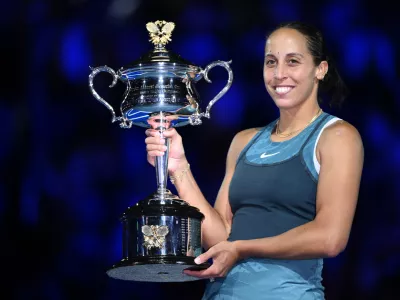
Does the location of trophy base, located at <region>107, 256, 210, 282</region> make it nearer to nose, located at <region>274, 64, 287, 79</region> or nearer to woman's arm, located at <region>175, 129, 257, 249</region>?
woman's arm, located at <region>175, 129, 257, 249</region>

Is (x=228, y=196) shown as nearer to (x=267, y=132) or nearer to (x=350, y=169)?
(x=267, y=132)

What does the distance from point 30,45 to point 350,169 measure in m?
1.30

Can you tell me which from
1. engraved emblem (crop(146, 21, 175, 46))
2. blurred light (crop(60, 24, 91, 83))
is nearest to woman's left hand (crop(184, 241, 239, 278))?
engraved emblem (crop(146, 21, 175, 46))

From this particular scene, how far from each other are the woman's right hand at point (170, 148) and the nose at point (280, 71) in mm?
272

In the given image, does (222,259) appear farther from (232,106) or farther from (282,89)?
(232,106)

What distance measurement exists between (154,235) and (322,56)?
53 cm

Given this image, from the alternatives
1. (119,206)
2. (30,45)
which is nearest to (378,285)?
(119,206)

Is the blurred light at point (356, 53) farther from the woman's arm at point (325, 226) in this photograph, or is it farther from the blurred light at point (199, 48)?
the woman's arm at point (325, 226)

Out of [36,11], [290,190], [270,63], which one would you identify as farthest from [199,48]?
[290,190]

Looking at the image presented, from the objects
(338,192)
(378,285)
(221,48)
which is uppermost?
(221,48)

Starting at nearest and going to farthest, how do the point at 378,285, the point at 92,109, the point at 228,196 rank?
the point at 228,196 < the point at 378,285 < the point at 92,109

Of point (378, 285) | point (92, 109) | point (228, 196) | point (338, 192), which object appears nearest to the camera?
point (338, 192)

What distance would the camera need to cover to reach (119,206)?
9.92ft

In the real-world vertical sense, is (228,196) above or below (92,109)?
below
